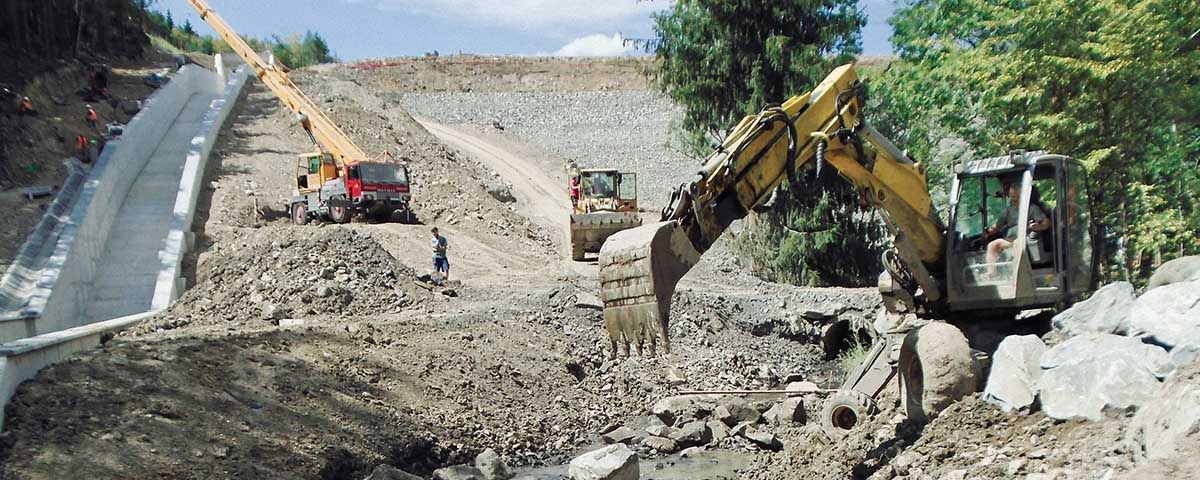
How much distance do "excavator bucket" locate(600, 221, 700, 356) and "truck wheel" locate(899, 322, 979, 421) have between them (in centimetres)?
228

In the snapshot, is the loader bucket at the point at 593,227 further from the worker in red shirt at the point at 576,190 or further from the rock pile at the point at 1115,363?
the rock pile at the point at 1115,363

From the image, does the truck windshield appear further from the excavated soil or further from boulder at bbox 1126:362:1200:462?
boulder at bbox 1126:362:1200:462

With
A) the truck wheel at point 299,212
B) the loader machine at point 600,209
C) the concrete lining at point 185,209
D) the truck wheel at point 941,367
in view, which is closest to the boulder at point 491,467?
the truck wheel at point 941,367

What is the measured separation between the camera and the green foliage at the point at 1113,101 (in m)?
14.0

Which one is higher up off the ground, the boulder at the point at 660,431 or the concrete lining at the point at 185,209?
the concrete lining at the point at 185,209

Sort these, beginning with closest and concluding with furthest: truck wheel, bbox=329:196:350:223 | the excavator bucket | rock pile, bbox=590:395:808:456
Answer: the excavator bucket
rock pile, bbox=590:395:808:456
truck wheel, bbox=329:196:350:223

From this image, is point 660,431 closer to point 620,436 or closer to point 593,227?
point 620,436

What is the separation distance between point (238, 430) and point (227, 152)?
2339 cm

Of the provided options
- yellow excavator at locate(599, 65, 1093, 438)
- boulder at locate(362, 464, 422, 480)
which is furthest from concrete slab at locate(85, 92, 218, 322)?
yellow excavator at locate(599, 65, 1093, 438)

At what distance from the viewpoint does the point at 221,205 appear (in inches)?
1036

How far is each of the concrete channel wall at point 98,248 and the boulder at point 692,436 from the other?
7.30 metres

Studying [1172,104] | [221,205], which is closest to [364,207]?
[221,205]

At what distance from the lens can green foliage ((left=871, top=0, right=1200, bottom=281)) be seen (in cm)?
1404

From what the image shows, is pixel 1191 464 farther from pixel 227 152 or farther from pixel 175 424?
pixel 227 152
